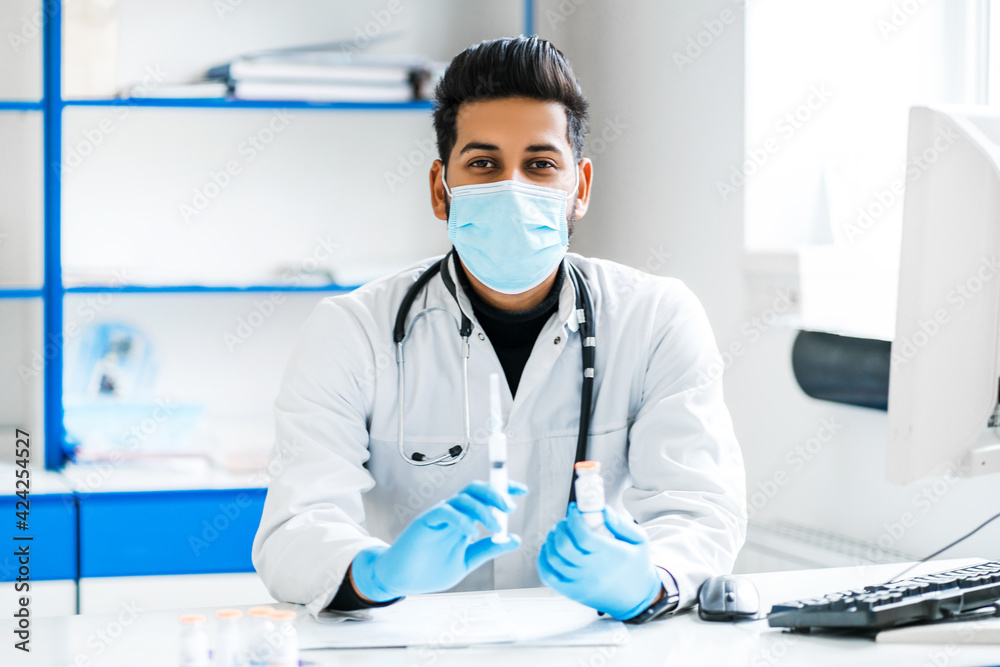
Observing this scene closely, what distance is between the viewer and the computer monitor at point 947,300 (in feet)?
3.34

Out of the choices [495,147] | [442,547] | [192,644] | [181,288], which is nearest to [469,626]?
[442,547]

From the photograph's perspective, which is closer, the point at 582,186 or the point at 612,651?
the point at 612,651

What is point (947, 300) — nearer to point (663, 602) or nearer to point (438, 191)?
point (663, 602)

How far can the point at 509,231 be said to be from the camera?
145cm

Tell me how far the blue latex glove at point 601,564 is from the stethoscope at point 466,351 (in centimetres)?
34

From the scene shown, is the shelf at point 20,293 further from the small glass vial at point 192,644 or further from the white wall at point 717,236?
the small glass vial at point 192,644

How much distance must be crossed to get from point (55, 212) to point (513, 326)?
1382 millimetres

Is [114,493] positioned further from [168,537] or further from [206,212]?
[206,212]

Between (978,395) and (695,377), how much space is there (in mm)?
474

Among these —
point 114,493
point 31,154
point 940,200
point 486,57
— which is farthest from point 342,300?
point 31,154

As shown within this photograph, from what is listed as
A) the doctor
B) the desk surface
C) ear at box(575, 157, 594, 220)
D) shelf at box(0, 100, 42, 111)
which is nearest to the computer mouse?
the desk surface

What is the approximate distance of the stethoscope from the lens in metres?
1.45

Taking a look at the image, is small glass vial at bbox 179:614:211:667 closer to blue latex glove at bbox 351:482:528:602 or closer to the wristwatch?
blue latex glove at bbox 351:482:528:602

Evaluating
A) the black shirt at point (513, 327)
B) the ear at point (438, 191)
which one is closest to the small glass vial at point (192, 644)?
the black shirt at point (513, 327)
